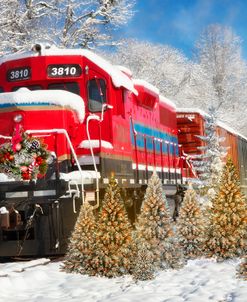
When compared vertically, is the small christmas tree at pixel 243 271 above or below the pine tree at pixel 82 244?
below

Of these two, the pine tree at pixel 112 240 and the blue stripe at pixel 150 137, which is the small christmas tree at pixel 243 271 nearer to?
the pine tree at pixel 112 240

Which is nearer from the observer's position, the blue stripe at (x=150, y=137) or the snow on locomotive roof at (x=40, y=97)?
the snow on locomotive roof at (x=40, y=97)

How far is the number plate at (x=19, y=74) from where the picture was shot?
10758mm

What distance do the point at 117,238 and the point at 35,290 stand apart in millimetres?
1575

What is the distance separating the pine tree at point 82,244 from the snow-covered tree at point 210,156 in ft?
29.6

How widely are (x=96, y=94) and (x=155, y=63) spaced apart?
3811 cm

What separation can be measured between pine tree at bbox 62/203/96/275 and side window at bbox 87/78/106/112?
7.54 feet

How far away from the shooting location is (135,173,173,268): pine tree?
9.04 m

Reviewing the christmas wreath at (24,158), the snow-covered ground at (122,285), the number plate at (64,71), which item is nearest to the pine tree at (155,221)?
the snow-covered ground at (122,285)

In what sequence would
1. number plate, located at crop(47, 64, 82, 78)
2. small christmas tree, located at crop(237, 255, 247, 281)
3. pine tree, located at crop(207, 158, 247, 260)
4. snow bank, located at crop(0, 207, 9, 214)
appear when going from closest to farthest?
small christmas tree, located at crop(237, 255, 247, 281) → snow bank, located at crop(0, 207, 9, 214) → pine tree, located at crop(207, 158, 247, 260) → number plate, located at crop(47, 64, 82, 78)

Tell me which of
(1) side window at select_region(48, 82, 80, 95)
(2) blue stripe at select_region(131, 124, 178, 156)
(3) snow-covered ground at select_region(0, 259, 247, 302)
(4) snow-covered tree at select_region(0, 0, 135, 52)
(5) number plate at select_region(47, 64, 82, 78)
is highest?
(4) snow-covered tree at select_region(0, 0, 135, 52)

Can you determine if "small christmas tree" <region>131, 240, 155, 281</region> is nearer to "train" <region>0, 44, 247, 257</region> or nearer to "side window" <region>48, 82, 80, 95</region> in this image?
"train" <region>0, 44, 247, 257</region>

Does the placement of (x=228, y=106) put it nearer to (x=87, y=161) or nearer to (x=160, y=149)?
(x=160, y=149)

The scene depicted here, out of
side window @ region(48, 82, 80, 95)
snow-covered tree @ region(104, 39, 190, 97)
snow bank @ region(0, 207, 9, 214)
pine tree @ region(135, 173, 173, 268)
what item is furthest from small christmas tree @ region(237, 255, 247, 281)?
snow-covered tree @ region(104, 39, 190, 97)
